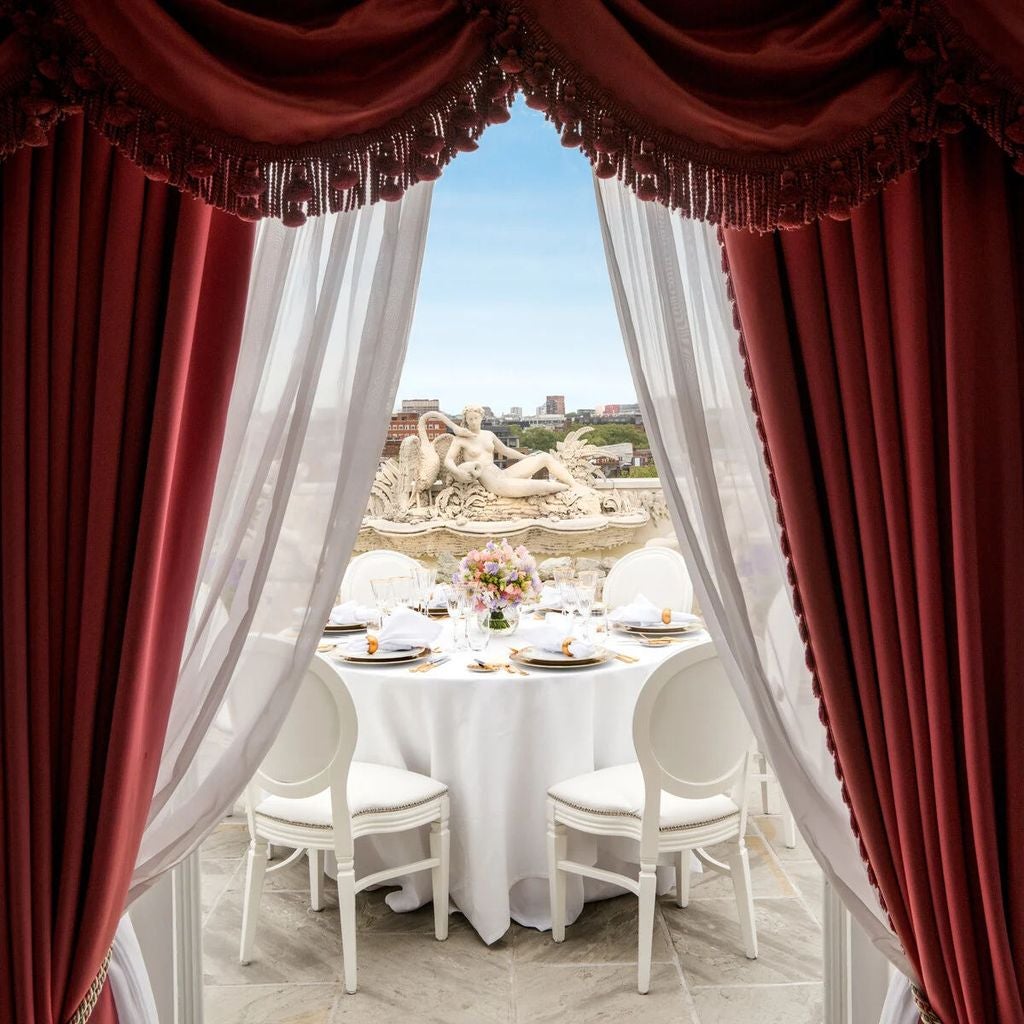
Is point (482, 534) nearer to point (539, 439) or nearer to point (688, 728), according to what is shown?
point (539, 439)

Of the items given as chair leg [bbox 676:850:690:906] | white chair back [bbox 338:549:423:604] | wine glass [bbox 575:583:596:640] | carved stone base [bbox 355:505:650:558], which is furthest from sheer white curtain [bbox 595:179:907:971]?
carved stone base [bbox 355:505:650:558]

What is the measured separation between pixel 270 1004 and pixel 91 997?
109 centimetres

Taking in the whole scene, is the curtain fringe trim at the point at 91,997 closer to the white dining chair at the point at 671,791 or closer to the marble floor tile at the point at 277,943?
the marble floor tile at the point at 277,943

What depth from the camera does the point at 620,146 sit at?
1148 mm

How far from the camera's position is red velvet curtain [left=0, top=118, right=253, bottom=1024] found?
118 cm

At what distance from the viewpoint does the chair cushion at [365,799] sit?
7.47 ft

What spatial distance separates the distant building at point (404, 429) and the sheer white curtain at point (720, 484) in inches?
185

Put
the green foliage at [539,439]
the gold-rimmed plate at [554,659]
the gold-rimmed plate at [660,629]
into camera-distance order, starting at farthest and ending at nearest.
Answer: the green foliage at [539,439] → the gold-rimmed plate at [660,629] → the gold-rimmed plate at [554,659]

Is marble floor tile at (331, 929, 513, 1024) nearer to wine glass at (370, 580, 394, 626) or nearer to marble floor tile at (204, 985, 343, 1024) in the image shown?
marble floor tile at (204, 985, 343, 1024)

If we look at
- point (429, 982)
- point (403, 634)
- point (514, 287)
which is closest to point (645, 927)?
point (429, 982)

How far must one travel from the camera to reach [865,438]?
4.15 ft

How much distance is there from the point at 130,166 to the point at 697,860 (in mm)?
2552

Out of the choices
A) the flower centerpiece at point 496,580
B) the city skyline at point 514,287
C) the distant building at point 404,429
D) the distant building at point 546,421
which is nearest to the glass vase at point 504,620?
the flower centerpiece at point 496,580

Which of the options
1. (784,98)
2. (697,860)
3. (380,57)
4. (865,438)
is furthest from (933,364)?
(697,860)
